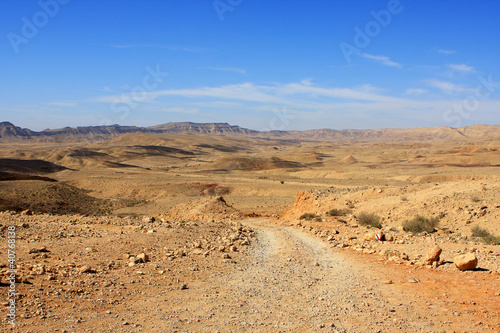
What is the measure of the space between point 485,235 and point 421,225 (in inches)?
94.0

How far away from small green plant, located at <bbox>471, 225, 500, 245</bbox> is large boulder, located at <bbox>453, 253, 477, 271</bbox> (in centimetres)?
421

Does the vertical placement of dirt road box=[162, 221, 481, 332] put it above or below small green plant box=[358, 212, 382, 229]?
above

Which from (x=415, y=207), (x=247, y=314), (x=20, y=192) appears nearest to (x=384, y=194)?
(x=415, y=207)

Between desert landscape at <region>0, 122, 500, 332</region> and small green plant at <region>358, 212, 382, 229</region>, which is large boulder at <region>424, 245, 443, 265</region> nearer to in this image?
desert landscape at <region>0, 122, 500, 332</region>

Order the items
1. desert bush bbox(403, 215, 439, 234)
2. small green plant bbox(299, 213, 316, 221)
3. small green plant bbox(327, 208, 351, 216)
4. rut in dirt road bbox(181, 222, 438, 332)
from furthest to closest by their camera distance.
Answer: small green plant bbox(299, 213, 316, 221) → small green plant bbox(327, 208, 351, 216) → desert bush bbox(403, 215, 439, 234) → rut in dirt road bbox(181, 222, 438, 332)

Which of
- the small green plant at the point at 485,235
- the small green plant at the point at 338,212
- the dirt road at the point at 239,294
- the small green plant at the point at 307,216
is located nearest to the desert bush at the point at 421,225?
the small green plant at the point at 485,235

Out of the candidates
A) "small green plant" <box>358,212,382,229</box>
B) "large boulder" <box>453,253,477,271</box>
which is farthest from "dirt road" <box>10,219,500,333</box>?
"small green plant" <box>358,212,382,229</box>

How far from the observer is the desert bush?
15.2 metres

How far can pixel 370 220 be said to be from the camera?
1795cm

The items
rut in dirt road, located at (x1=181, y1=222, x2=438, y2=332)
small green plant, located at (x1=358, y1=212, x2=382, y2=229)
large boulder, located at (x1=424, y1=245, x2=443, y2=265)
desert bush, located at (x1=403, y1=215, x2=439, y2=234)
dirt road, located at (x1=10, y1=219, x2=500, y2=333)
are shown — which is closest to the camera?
dirt road, located at (x1=10, y1=219, x2=500, y2=333)

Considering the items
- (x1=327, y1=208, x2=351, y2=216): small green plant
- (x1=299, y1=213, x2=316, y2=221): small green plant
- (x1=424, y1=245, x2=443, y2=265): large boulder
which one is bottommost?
(x1=299, y1=213, x2=316, y2=221): small green plant

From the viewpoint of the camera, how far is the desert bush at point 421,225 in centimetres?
1520

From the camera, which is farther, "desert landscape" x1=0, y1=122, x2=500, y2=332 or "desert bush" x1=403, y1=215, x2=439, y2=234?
"desert bush" x1=403, y1=215, x2=439, y2=234

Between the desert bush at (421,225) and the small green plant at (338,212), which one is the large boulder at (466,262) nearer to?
the desert bush at (421,225)
